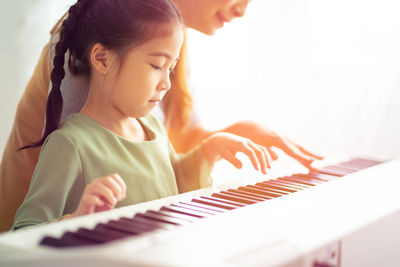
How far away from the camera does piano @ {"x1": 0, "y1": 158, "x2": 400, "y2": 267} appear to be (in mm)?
485

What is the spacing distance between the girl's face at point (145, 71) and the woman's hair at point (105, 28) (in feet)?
0.04

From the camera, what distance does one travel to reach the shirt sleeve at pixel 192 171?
1028 millimetres

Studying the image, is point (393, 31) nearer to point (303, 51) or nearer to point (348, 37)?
point (348, 37)

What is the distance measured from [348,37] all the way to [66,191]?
48.2 inches

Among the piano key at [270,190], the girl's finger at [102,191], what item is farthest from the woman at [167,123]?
the girl's finger at [102,191]

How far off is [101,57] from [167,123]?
35cm

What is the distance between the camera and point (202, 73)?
5.32 feet

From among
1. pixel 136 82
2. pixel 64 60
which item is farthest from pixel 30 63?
pixel 136 82

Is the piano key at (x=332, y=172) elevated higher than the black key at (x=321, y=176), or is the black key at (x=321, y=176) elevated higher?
the piano key at (x=332, y=172)

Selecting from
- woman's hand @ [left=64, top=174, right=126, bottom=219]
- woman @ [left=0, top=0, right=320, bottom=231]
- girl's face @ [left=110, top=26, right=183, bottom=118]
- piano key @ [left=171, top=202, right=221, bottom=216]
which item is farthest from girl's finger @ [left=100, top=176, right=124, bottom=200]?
woman @ [left=0, top=0, right=320, bottom=231]

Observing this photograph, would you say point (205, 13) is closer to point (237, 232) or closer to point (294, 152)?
point (294, 152)

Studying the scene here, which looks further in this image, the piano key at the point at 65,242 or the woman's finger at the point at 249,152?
the woman's finger at the point at 249,152

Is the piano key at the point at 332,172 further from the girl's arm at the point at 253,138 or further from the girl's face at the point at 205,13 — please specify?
the girl's face at the point at 205,13

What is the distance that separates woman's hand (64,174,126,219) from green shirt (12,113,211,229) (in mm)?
111
